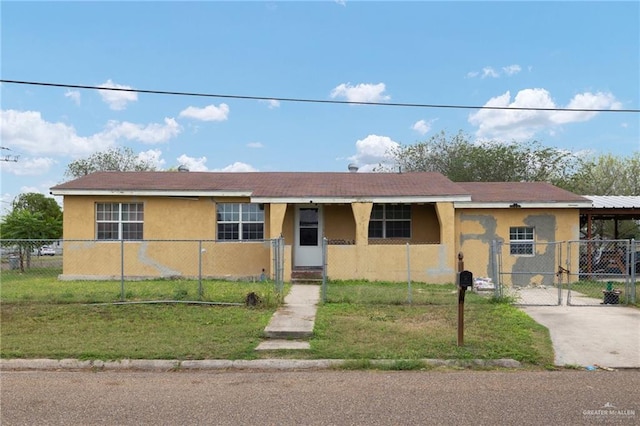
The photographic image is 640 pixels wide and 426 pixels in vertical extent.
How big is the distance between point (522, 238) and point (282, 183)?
27.4 feet

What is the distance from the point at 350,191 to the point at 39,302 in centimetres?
901

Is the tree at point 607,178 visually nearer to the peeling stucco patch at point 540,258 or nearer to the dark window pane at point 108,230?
the peeling stucco patch at point 540,258

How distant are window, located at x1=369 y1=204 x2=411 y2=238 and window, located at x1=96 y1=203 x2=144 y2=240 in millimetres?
7713

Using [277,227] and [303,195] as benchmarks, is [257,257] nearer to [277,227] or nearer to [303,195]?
[277,227]

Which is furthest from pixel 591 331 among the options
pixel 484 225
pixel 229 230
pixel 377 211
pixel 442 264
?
pixel 229 230

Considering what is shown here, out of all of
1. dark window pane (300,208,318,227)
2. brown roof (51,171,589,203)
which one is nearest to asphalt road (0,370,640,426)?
brown roof (51,171,589,203)

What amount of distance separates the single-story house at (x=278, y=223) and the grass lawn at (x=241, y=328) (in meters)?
3.31

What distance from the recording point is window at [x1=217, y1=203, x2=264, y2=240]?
16.0 metres

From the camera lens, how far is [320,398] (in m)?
5.17

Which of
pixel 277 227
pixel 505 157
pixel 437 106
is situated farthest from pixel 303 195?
pixel 505 157

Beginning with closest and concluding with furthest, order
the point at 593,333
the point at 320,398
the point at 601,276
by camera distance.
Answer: the point at 320,398 < the point at 593,333 < the point at 601,276

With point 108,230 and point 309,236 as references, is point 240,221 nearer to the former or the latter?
point 309,236

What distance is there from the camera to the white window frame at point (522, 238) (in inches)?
627

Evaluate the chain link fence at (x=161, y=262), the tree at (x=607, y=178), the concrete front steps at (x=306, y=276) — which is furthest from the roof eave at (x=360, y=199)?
the tree at (x=607, y=178)
